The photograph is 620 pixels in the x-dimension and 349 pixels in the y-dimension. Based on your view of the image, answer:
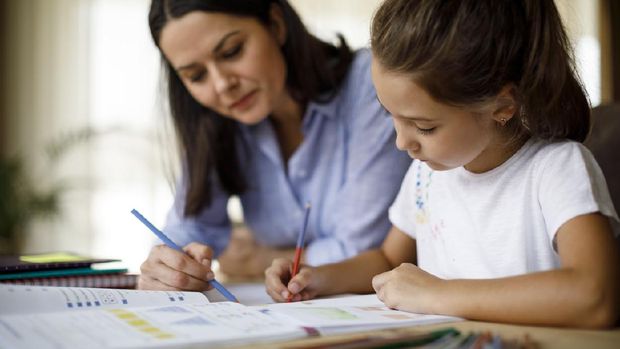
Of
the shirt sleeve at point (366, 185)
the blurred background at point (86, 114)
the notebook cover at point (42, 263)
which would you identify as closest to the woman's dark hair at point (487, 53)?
the shirt sleeve at point (366, 185)

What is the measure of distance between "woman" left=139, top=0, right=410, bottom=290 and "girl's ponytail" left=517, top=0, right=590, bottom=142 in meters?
0.59

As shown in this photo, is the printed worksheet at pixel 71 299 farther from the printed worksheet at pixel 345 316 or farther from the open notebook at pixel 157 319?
the printed worksheet at pixel 345 316

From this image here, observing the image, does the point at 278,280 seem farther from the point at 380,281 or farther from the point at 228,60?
the point at 228,60

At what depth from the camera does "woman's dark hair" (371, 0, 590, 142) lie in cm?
102

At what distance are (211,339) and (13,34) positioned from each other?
402 centimetres

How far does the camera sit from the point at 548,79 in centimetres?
102

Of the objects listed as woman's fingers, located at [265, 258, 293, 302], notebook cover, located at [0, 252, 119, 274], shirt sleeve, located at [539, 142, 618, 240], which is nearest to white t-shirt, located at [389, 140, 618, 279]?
shirt sleeve, located at [539, 142, 618, 240]

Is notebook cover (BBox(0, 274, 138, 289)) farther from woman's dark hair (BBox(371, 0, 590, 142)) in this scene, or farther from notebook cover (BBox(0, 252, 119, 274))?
woman's dark hair (BBox(371, 0, 590, 142))

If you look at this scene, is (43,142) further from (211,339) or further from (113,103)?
(211,339)

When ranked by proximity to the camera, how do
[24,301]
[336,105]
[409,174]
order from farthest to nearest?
[336,105] < [409,174] < [24,301]

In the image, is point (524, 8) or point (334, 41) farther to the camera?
point (334, 41)

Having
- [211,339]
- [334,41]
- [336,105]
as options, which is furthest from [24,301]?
[334,41]

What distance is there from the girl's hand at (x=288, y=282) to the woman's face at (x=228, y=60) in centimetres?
54

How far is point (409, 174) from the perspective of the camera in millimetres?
1444
